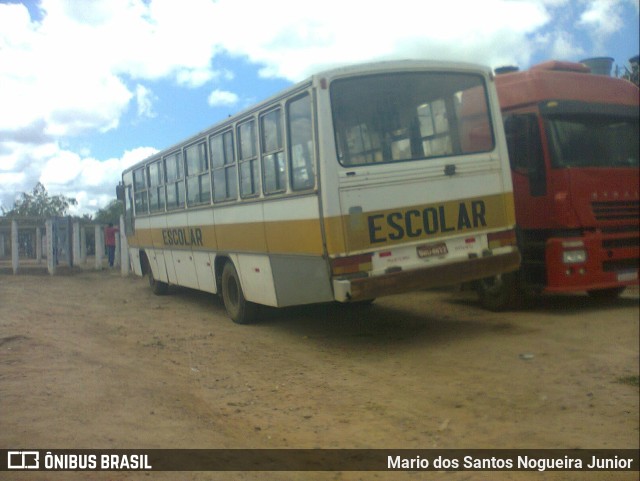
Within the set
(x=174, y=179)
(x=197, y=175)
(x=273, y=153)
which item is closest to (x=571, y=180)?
(x=273, y=153)

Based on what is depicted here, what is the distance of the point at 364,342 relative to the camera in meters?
7.77

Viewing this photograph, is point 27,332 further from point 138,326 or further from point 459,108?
point 459,108

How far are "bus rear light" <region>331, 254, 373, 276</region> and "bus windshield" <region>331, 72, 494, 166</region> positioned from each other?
0.97 m

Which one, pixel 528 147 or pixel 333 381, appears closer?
pixel 333 381

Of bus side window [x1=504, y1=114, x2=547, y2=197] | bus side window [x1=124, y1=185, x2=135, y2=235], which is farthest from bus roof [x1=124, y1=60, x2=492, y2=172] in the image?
bus side window [x1=124, y1=185, x2=135, y2=235]

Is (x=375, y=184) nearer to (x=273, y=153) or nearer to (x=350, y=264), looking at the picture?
(x=350, y=264)

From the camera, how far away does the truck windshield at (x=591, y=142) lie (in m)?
8.04

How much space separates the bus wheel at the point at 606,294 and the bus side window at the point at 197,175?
218 inches

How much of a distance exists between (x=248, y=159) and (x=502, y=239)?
3.33 meters

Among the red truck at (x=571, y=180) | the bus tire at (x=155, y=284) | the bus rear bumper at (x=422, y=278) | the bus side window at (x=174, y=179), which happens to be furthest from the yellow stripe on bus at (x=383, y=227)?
the bus tire at (x=155, y=284)

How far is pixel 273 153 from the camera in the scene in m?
7.60

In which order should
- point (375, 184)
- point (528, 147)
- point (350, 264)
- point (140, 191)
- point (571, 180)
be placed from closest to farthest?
point (350, 264) < point (375, 184) < point (571, 180) < point (528, 147) < point (140, 191)

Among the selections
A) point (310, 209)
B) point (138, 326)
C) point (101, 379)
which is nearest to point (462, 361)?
point (310, 209)

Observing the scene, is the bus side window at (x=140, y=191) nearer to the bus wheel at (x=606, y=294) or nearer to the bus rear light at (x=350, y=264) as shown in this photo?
the bus rear light at (x=350, y=264)
